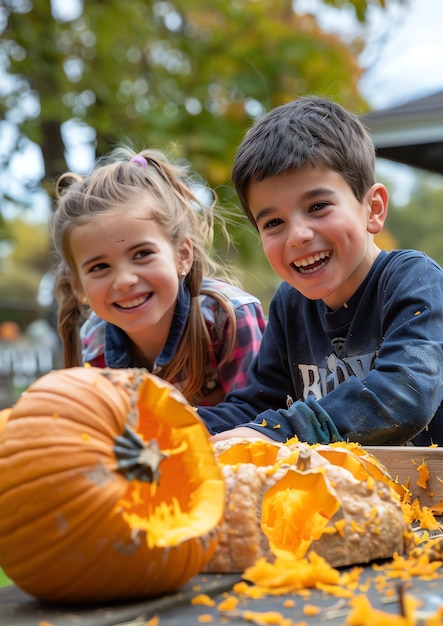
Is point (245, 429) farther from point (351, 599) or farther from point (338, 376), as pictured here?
point (351, 599)

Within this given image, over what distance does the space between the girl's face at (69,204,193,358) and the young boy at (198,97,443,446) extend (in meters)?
0.42

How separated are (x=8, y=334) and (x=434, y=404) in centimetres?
1925

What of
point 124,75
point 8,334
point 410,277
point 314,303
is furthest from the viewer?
point 8,334

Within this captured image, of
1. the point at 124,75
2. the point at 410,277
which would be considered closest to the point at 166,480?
the point at 410,277

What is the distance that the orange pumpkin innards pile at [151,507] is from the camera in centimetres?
132

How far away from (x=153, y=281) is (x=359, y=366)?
0.93m

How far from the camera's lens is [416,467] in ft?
6.63

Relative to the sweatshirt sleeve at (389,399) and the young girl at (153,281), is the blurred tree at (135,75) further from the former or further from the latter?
the sweatshirt sleeve at (389,399)

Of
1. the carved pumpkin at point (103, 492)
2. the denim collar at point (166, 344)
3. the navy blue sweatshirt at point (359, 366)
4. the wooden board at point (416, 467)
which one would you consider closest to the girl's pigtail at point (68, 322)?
the denim collar at point (166, 344)

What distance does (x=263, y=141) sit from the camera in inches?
111

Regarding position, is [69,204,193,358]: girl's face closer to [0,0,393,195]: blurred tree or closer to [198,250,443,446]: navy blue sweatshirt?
[198,250,443,446]: navy blue sweatshirt

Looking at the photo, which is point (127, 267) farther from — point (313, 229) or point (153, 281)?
point (313, 229)

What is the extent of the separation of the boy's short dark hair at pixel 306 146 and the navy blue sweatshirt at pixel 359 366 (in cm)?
33

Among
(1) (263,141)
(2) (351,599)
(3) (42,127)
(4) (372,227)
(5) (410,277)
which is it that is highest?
(3) (42,127)
